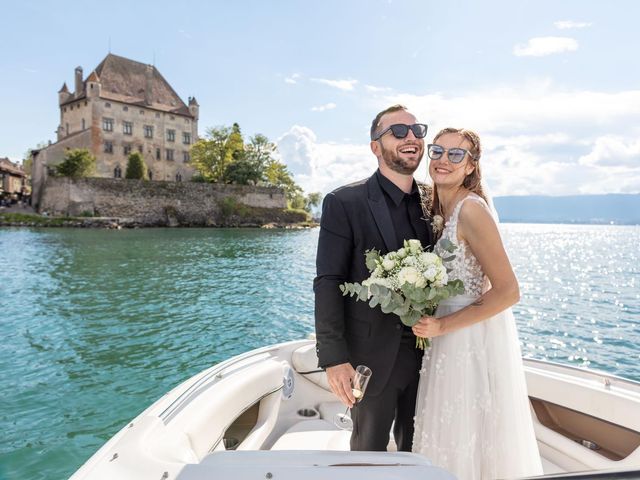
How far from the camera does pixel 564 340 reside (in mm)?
12008

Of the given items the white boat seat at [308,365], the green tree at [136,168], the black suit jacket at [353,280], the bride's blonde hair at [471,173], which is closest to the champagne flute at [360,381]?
the black suit jacket at [353,280]

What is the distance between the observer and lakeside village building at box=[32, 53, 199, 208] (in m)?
54.2

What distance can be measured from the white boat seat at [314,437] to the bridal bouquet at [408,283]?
2.21 m

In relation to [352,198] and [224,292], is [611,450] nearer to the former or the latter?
[352,198]

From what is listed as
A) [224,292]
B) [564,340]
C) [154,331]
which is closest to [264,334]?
[154,331]

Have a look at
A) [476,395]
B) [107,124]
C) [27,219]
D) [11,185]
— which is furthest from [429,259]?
[11,185]

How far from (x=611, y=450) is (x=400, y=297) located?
2.72 meters

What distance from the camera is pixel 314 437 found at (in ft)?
13.1

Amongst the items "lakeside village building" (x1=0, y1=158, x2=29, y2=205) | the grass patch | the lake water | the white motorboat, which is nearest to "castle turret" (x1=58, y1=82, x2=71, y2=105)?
"lakeside village building" (x1=0, y1=158, x2=29, y2=205)

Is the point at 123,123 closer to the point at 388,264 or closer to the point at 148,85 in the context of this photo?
the point at 148,85

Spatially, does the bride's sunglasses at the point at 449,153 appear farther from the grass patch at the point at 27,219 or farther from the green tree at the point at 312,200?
the green tree at the point at 312,200

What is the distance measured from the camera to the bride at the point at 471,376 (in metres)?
2.45

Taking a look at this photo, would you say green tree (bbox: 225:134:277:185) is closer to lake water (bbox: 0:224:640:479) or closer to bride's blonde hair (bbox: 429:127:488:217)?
lake water (bbox: 0:224:640:479)

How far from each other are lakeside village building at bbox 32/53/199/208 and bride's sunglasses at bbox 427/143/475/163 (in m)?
58.5
